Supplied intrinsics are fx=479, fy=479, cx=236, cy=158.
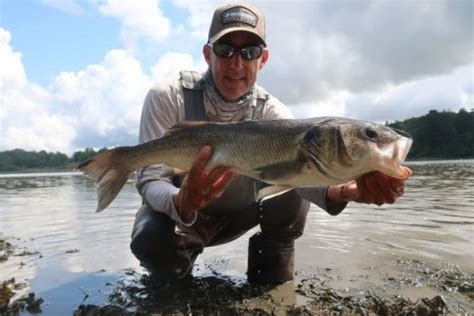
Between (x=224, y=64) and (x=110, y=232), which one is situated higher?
(x=224, y=64)

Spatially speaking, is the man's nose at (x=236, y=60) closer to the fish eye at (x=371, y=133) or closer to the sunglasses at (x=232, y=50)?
the sunglasses at (x=232, y=50)

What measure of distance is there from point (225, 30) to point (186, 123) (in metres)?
1.04

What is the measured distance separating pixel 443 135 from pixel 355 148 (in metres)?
88.1

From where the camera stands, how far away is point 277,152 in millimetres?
3166

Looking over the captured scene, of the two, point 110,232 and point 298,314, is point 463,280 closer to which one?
point 298,314

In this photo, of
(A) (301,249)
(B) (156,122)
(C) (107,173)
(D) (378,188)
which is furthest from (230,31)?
(A) (301,249)

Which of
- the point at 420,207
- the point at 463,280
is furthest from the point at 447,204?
the point at 463,280

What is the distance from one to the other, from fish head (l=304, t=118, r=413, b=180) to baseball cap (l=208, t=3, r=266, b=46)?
1.47 m

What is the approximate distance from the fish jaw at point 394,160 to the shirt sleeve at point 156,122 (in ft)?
5.87

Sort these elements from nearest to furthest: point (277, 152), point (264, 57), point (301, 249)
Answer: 1. point (277, 152)
2. point (264, 57)
3. point (301, 249)

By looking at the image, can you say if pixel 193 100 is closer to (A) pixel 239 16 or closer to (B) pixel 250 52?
(B) pixel 250 52

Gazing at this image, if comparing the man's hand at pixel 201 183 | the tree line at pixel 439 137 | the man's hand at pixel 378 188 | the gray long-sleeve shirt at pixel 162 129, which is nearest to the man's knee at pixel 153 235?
the gray long-sleeve shirt at pixel 162 129

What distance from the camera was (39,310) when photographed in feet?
12.4

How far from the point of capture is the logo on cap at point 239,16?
4.18 m
